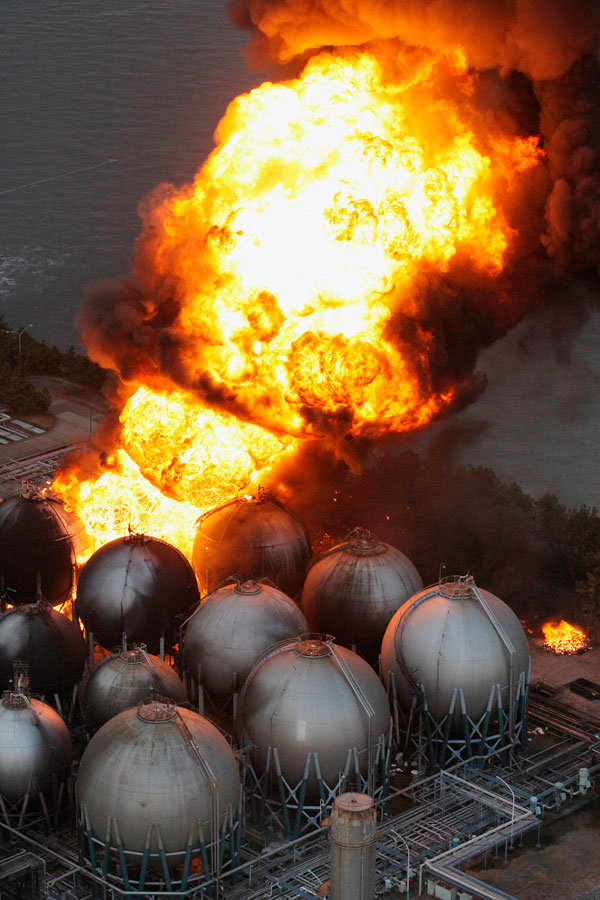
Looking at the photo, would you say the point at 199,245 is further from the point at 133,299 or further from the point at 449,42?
the point at 449,42

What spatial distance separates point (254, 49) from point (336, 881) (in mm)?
41108

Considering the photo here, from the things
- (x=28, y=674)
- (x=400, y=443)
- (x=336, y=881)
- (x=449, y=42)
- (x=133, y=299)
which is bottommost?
(x=336, y=881)

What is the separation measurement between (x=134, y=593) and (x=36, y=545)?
25.7 feet

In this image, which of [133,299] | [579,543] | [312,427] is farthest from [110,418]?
[579,543]

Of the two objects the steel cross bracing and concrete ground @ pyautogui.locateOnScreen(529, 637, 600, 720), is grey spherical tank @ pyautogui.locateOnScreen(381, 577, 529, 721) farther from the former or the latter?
concrete ground @ pyautogui.locateOnScreen(529, 637, 600, 720)

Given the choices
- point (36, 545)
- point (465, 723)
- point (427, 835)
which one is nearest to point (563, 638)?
point (465, 723)

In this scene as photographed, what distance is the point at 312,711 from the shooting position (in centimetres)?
6175

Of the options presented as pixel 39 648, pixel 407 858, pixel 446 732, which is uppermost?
pixel 39 648

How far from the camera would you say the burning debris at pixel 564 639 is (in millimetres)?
78625

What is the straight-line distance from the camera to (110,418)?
82188mm

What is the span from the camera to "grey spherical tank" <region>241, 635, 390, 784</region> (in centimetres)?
6172

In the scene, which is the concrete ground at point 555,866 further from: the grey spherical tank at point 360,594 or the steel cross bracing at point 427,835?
the grey spherical tank at point 360,594

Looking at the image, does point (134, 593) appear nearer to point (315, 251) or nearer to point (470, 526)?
point (315, 251)

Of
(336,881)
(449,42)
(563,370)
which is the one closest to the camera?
(336,881)
